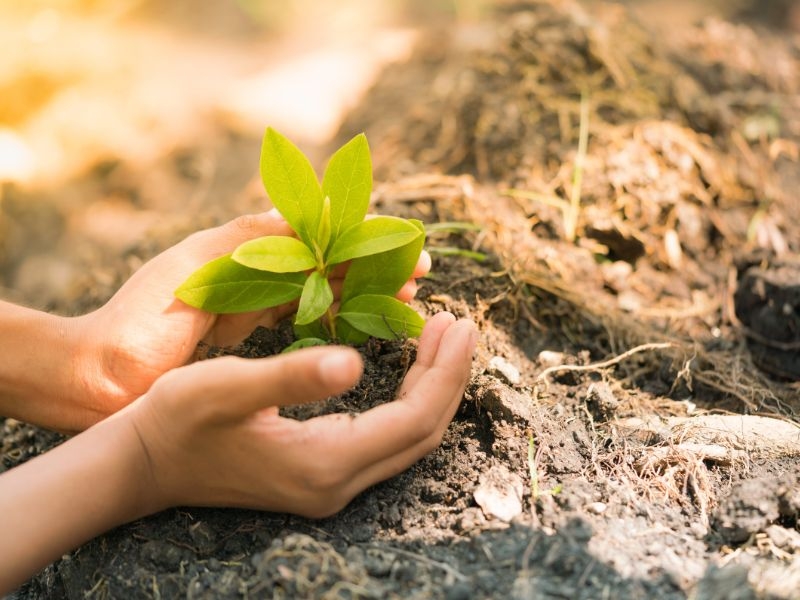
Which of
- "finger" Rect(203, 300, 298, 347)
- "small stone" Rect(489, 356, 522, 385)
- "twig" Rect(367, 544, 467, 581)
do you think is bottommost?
"twig" Rect(367, 544, 467, 581)

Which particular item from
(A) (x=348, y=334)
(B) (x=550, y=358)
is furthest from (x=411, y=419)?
(B) (x=550, y=358)

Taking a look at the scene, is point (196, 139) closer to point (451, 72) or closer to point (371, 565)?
point (451, 72)

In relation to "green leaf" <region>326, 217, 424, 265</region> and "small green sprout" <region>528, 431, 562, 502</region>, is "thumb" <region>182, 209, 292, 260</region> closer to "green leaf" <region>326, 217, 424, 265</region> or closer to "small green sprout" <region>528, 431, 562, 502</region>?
"green leaf" <region>326, 217, 424, 265</region>

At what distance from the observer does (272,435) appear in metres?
1.08

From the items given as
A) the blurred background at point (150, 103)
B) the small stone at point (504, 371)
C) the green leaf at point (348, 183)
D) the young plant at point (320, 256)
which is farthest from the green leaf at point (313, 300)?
the blurred background at point (150, 103)

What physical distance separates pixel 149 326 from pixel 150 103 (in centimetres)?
240

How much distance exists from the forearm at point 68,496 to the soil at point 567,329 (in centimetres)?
11

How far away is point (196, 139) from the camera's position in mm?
3258

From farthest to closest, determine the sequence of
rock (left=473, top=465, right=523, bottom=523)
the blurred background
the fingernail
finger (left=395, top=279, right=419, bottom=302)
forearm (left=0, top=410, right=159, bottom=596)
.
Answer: the blurred background
finger (left=395, top=279, right=419, bottom=302)
rock (left=473, top=465, right=523, bottom=523)
forearm (left=0, top=410, right=159, bottom=596)
the fingernail

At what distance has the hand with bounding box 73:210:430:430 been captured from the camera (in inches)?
52.1

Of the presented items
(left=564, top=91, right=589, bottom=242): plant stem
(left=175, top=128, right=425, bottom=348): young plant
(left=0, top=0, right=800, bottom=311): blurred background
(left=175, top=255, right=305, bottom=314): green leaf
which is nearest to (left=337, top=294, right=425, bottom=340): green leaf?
(left=175, top=128, right=425, bottom=348): young plant

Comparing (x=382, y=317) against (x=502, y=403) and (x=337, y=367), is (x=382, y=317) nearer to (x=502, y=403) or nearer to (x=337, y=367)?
(x=502, y=403)

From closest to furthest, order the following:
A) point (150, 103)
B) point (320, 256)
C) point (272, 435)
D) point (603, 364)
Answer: point (272, 435) → point (320, 256) → point (603, 364) → point (150, 103)

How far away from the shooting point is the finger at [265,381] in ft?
3.10
